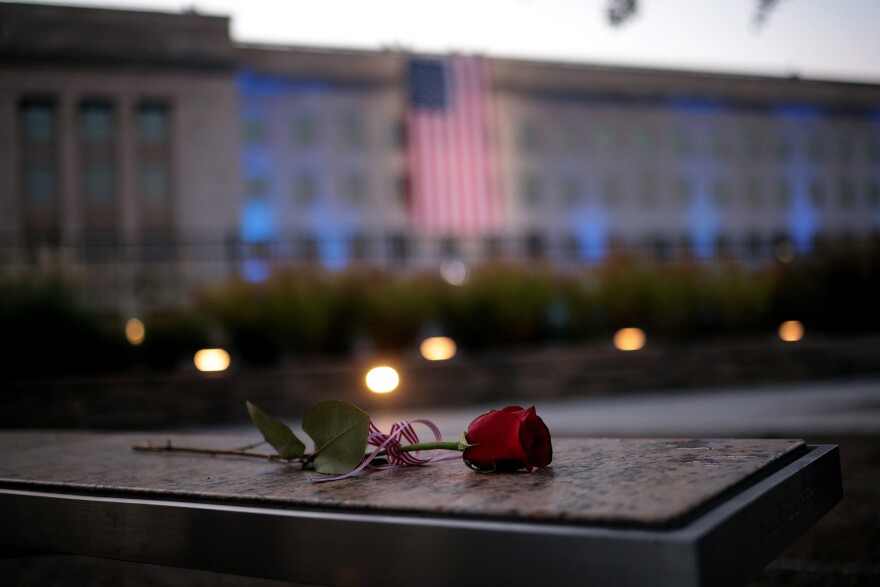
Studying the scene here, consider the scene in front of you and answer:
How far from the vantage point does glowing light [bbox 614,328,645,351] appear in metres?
7.61

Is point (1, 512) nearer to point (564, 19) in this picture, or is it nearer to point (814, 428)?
point (814, 428)

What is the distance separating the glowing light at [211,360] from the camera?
A: 21.5 feet

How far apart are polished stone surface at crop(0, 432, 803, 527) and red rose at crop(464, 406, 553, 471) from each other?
0.06ft

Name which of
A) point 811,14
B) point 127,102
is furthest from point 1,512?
point 127,102

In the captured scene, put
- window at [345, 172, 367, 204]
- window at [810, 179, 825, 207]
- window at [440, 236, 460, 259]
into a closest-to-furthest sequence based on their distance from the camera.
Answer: window at [440, 236, 460, 259], window at [345, 172, 367, 204], window at [810, 179, 825, 207]

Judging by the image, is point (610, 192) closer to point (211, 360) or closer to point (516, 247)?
point (516, 247)

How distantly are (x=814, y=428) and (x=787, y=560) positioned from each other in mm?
1521

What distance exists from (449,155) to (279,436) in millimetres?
21281

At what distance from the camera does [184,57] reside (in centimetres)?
2372

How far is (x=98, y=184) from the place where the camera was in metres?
23.6

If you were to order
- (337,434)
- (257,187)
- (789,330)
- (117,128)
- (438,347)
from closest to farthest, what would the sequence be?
(337,434)
(438,347)
(789,330)
(117,128)
(257,187)

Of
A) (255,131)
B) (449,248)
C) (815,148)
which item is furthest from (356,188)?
(815,148)

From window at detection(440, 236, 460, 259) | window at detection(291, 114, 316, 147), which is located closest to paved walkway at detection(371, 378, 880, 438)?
window at detection(440, 236, 460, 259)

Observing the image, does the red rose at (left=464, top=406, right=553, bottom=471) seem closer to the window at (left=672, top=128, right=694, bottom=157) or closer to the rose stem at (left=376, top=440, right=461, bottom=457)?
the rose stem at (left=376, top=440, right=461, bottom=457)
